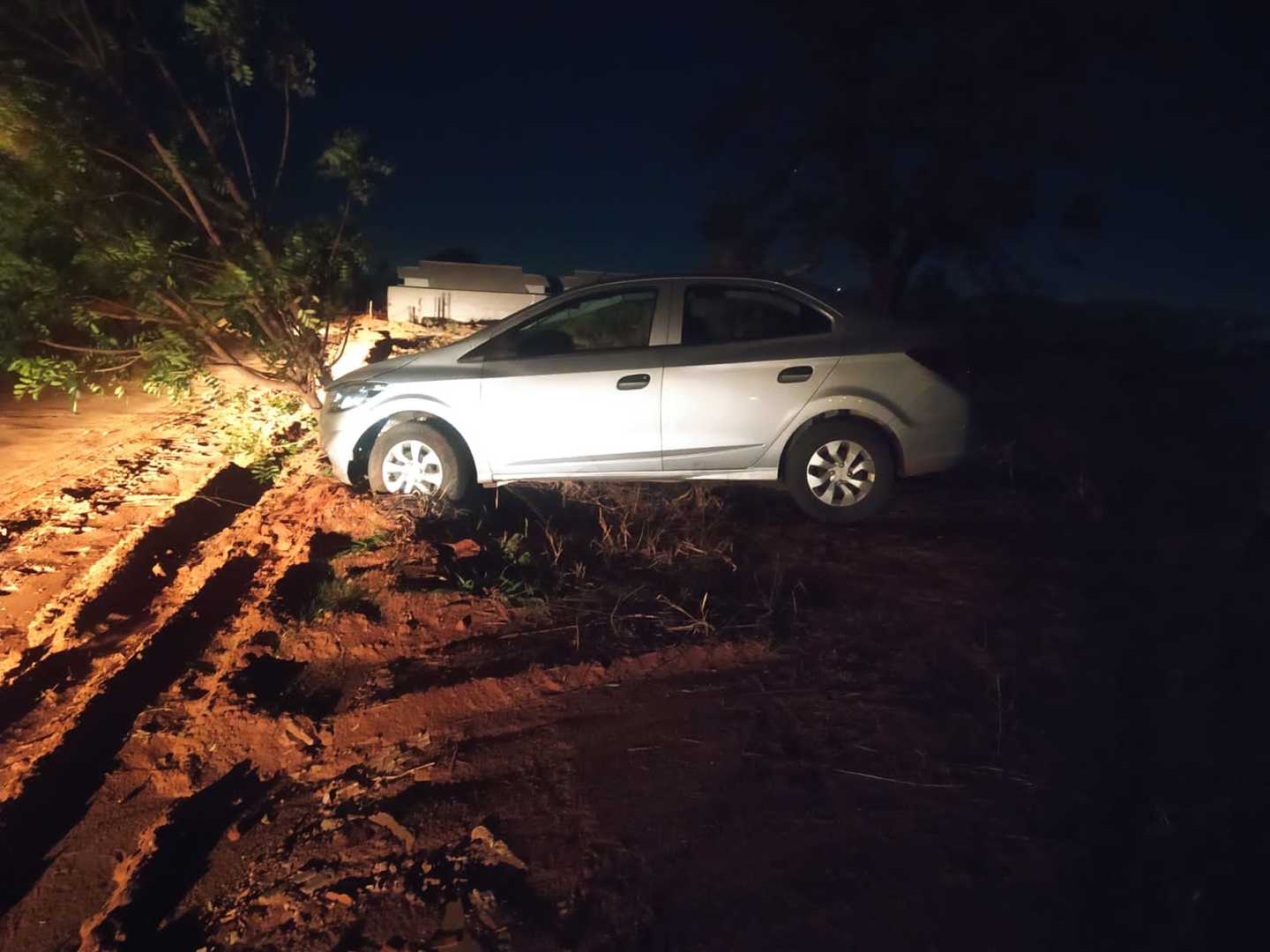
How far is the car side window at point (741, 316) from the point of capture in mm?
5598

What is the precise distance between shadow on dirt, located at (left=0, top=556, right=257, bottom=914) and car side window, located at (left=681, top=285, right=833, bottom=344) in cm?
345

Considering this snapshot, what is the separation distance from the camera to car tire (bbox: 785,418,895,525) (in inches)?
218

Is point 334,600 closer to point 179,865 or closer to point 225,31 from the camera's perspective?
point 179,865

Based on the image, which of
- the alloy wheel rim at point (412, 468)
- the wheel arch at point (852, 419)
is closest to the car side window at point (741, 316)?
the wheel arch at point (852, 419)

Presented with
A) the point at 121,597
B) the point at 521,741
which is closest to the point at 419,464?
the point at 121,597

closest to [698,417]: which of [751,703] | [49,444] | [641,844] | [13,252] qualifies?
[751,703]

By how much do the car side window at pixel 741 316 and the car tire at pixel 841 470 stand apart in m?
0.72

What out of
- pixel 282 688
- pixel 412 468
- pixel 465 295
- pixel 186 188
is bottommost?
pixel 282 688

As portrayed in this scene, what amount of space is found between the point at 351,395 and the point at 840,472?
3.53m

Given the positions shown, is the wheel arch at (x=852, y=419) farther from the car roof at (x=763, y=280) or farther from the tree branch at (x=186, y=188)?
the tree branch at (x=186, y=188)

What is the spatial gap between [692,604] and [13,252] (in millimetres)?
5088

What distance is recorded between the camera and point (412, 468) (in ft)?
18.9

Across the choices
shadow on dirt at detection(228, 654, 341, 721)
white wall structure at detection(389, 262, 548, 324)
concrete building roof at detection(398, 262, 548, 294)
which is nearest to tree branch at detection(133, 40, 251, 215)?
shadow on dirt at detection(228, 654, 341, 721)

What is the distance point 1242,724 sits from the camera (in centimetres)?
351
